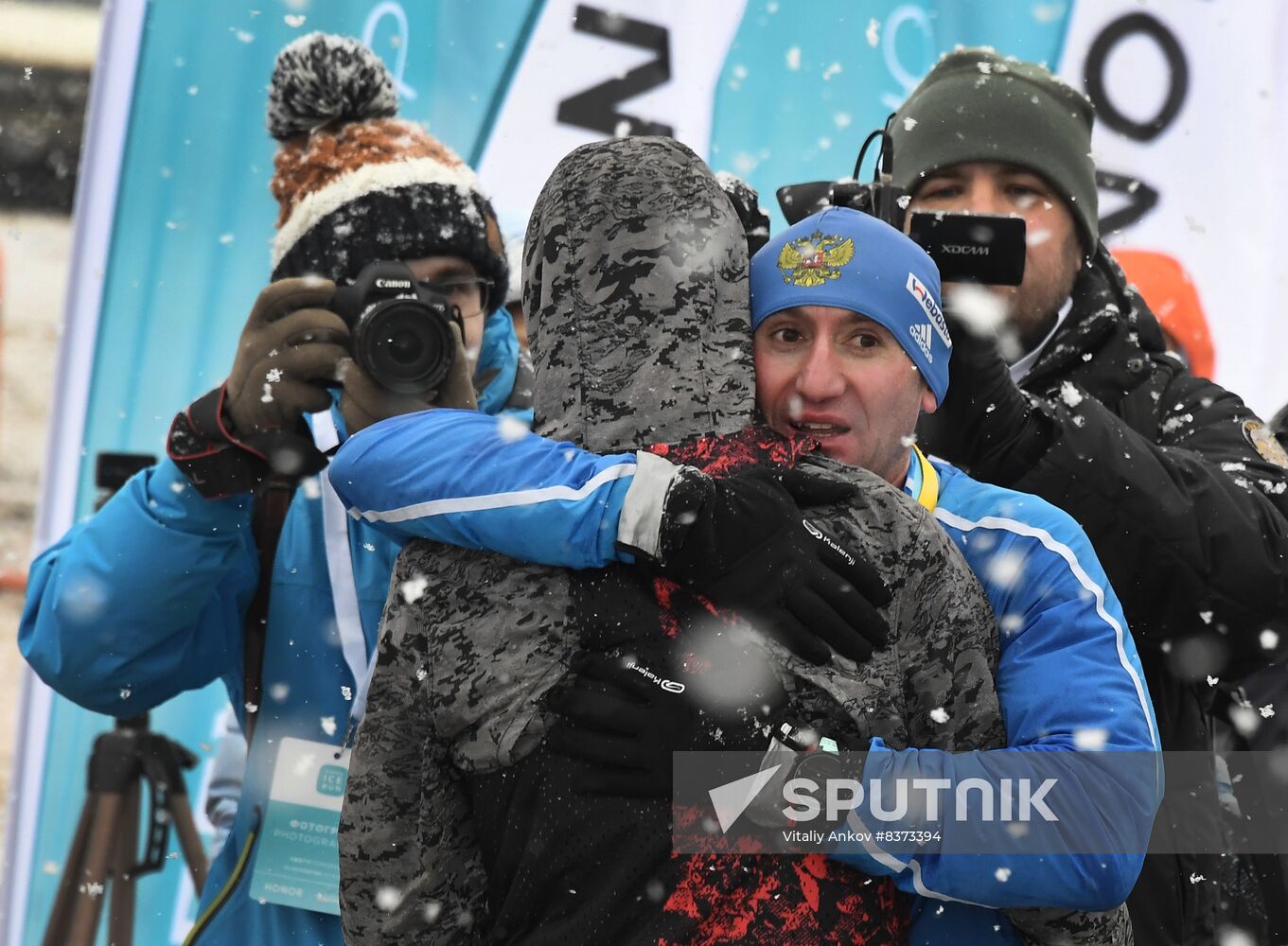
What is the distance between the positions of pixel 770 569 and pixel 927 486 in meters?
0.36

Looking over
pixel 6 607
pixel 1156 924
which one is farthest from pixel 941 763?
pixel 6 607

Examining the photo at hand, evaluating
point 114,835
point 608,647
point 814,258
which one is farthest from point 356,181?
point 114,835

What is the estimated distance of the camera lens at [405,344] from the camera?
1.74 m

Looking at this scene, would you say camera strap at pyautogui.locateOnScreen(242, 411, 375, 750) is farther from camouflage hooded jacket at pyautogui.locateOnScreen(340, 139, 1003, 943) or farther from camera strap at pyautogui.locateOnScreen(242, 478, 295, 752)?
camouflage hooded jacket at pyautogui.locateOnScreen(340, 139, 1003, 943)

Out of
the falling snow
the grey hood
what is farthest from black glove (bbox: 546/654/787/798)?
the falling snow

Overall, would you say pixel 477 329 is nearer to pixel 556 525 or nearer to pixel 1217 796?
pixel 556 525

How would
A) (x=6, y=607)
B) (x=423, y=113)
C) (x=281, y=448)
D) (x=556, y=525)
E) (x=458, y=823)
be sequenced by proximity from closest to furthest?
(x=556, y=525)
(x=458, y=823)
(x=281, y=448)
(x=423, y=113)
(x=6, y=607)

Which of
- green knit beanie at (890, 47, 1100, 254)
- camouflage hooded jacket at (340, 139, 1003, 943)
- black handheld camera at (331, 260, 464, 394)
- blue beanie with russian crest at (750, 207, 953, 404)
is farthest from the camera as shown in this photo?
green knit beanie at (890, 47, 1100, 254)

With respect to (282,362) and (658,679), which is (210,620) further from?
(658,679)

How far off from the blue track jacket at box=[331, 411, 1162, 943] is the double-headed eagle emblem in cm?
33

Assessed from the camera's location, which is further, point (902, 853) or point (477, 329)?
point (477, 329)

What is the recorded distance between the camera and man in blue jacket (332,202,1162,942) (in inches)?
48.0

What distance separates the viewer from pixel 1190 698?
1.90 m

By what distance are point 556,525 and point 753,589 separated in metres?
0.19
